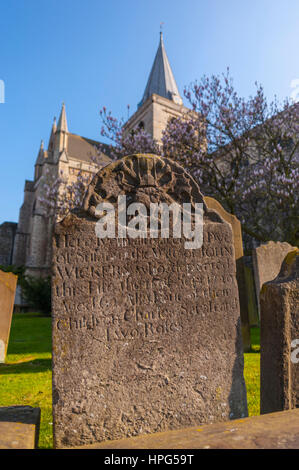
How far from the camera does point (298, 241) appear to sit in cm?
1216

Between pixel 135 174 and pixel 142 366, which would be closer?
pixel 142 366

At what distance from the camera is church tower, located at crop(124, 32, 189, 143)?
30703 mm

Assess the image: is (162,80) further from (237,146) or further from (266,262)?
(266,262)

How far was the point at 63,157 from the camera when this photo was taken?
30688 mm

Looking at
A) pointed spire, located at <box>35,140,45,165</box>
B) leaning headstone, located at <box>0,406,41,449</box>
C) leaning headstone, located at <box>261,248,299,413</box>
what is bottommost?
leaning headstone, located at <box>0,406,41,449</box>

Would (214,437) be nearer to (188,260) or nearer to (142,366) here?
(142,366)

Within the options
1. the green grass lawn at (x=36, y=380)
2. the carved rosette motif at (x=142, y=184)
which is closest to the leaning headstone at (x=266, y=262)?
the green grass lawn at (x=36, y=380)

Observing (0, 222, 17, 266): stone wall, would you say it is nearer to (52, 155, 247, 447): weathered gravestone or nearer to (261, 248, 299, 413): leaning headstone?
(52, 155, 247, 447): weathered gravestone

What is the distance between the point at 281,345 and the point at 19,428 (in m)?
2.07

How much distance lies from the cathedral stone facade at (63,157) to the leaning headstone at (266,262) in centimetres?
2205

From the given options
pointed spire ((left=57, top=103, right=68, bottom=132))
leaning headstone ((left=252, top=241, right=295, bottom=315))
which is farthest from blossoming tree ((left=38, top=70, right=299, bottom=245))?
pointed spire ((left=57, top=103, right=68, bottom=132))

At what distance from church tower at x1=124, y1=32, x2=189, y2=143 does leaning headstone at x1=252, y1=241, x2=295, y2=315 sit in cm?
2390

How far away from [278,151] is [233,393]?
11.0 meters

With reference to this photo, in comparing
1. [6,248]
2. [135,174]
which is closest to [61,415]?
[135,174]
